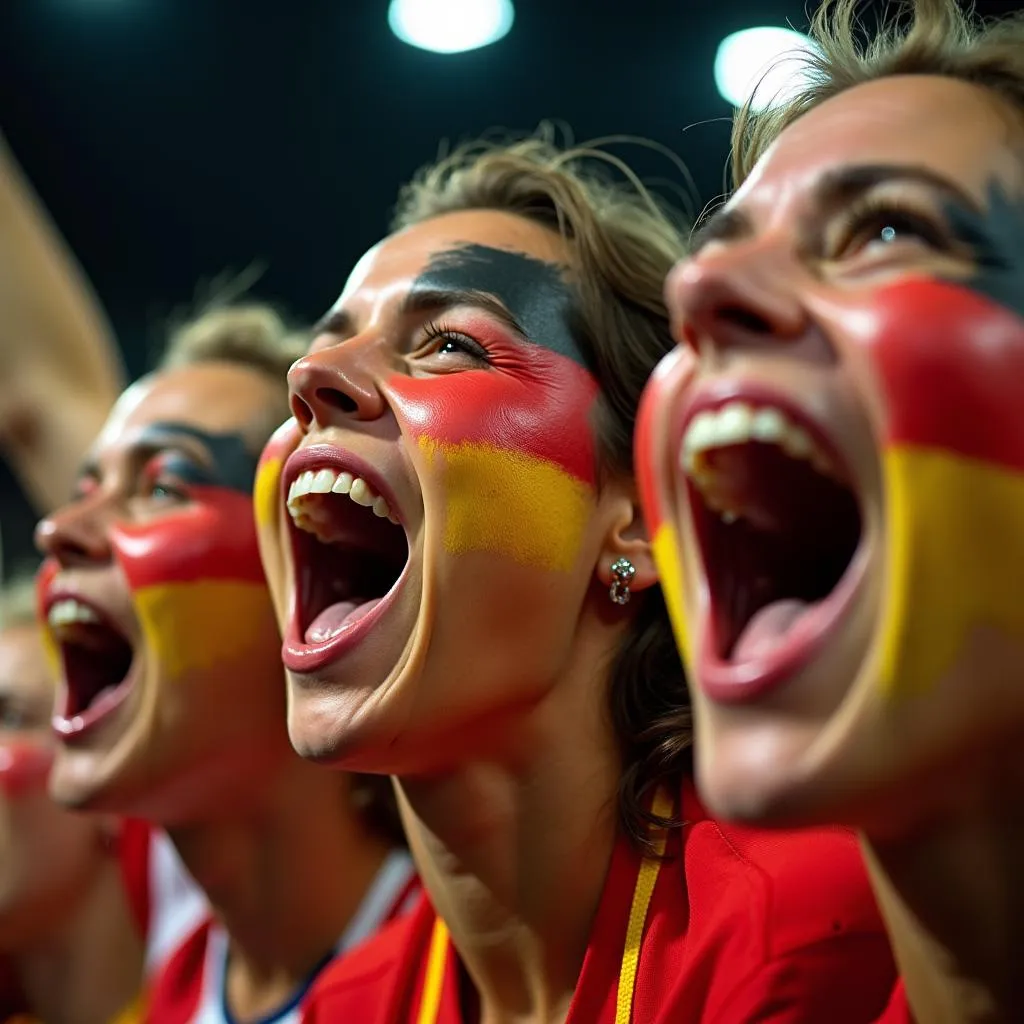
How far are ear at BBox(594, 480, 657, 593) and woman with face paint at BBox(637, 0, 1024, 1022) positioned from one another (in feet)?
1.16

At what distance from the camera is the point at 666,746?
4.58 ft

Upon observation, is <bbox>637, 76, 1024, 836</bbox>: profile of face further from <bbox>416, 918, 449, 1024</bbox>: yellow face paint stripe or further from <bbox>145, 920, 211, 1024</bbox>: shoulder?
<bbox>145, 920, 211, 1024</bbox>: shoulder

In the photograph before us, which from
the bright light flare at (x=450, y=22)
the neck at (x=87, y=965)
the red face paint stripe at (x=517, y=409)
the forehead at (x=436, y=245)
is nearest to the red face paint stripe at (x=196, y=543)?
the forehead at (x=436, y=245)

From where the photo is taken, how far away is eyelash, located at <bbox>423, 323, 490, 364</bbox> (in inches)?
55.0

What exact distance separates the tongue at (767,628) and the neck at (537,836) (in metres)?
0.46

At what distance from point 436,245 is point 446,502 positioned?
34 centimetres

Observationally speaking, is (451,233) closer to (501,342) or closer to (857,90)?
(501,342)

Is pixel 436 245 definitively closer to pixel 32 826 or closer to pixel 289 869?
pixel 289 869

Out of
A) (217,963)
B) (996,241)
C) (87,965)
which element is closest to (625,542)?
(996,241)

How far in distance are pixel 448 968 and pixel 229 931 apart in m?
0.60

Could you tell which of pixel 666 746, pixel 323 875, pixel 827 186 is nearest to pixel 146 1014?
pixel 323 875

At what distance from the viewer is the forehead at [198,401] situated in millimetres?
1912

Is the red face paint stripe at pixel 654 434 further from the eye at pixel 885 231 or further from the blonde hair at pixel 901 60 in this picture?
the blonde hair at pixel 901 60

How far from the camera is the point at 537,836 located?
1.39m
